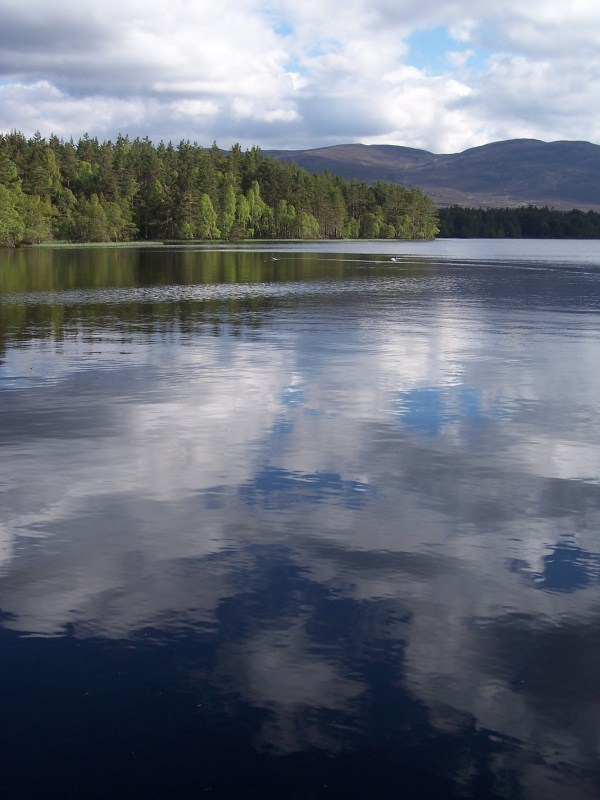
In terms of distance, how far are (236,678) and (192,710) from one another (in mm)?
604

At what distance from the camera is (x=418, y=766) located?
267 inches

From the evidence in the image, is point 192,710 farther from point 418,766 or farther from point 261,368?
point 261,368

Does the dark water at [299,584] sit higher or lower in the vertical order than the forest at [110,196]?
lower

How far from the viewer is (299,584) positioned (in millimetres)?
9867

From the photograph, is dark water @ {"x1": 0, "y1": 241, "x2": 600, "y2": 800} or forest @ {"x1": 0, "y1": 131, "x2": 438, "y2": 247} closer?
dark water @ {"x1": 0, "y1": 241, "x2": 600, "y2": 800}

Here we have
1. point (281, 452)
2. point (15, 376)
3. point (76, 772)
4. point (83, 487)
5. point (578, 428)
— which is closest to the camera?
point (76, 772)

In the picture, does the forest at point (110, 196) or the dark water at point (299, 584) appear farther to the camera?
the forest at point (110, 196)

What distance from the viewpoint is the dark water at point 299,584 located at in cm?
689

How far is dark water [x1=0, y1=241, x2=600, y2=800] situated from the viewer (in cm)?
689

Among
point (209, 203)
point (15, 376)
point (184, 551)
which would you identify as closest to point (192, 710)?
point (184, 551)

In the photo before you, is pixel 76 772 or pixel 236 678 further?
pixel 236 678

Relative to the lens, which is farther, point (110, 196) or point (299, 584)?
point (110, 196)

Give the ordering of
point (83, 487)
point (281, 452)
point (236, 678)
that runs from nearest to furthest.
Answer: point (236, 678), point (83, 487), point (281, 452)

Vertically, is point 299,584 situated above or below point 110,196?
below
